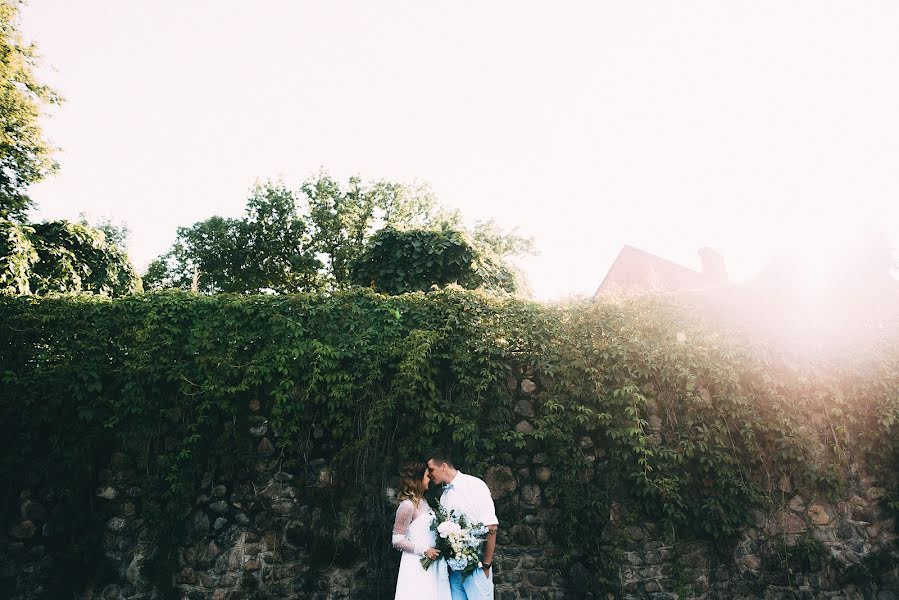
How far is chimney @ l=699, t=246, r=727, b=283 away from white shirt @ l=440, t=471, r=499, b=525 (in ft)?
77.7

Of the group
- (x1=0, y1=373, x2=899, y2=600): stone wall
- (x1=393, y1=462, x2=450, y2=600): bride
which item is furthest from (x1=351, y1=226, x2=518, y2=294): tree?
(x1=393, y1=462, x2=450, y2=600): bride

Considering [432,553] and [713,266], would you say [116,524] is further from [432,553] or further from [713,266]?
[713,266]

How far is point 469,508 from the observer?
4293mm

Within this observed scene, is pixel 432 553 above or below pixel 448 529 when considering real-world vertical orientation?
below

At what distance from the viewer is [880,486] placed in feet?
18.8

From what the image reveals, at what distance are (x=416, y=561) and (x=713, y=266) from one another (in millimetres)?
24723

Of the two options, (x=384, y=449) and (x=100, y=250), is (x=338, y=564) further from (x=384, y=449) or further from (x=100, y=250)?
(x=100, y=250)

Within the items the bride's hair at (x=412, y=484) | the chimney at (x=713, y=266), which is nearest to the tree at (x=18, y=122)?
the bride's hair at (x=412, y=484)

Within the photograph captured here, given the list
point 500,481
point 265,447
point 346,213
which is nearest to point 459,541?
point 500,481

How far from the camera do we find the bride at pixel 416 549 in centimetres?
408

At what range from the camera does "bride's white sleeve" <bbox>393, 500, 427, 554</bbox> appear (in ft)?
13.8

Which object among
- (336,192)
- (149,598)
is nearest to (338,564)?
(149,598)

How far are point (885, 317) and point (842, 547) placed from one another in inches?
137

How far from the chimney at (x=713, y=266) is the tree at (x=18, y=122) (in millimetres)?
27743
